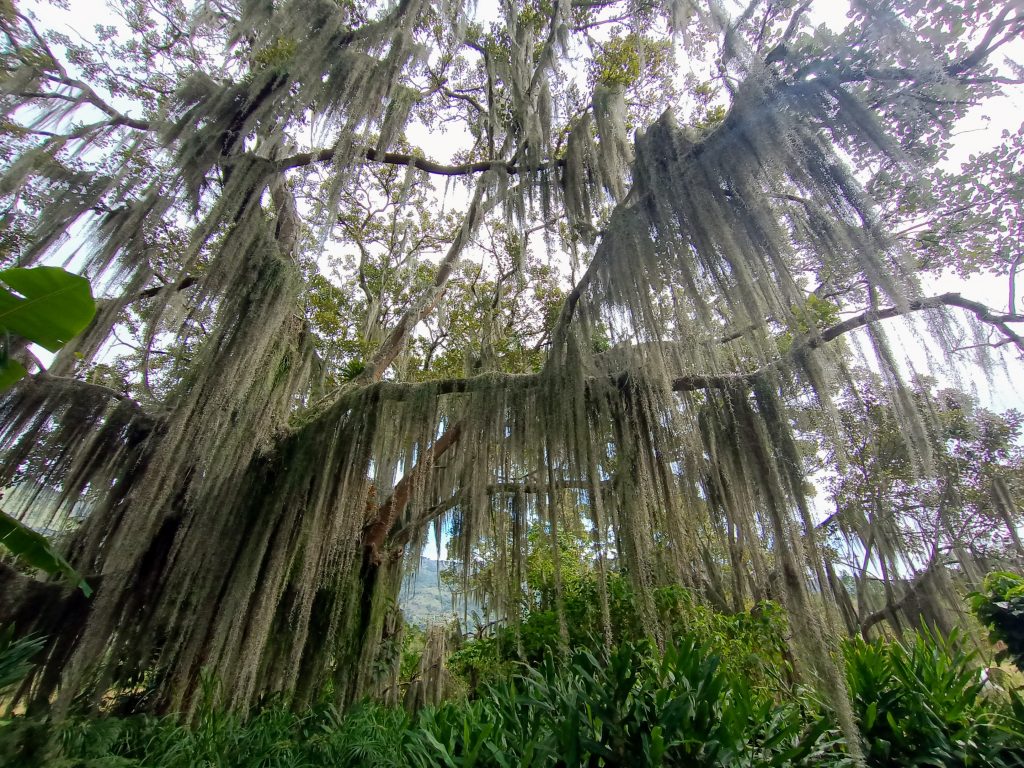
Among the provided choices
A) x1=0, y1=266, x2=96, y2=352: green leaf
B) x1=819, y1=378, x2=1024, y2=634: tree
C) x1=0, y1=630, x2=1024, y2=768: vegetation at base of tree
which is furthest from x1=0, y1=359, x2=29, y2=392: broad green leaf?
x1=819, y1=378, x2=1024, y2=634: tree

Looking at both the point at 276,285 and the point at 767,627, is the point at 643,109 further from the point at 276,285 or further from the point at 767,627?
the point at 767,627

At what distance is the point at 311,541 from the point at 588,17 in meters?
7.69

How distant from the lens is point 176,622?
370 centimetres

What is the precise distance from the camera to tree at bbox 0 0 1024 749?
2578 millimetres

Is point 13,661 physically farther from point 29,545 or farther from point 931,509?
point 931,509

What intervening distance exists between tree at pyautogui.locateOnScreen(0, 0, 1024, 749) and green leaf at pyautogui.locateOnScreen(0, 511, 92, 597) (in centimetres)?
118

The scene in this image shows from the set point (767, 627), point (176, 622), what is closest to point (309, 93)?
point (176, 622)

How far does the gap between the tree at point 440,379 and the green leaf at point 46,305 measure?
4.37ft

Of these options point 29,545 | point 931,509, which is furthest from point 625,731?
point 931,509

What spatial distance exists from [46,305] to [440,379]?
274 cm

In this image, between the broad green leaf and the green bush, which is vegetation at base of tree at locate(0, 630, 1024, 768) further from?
the broad green leaf

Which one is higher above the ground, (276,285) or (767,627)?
(276,285)

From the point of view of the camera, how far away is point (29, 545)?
7.31 ft

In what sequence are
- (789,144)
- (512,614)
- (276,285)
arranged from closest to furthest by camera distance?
(789,144)
(512,614)
(276,285)
